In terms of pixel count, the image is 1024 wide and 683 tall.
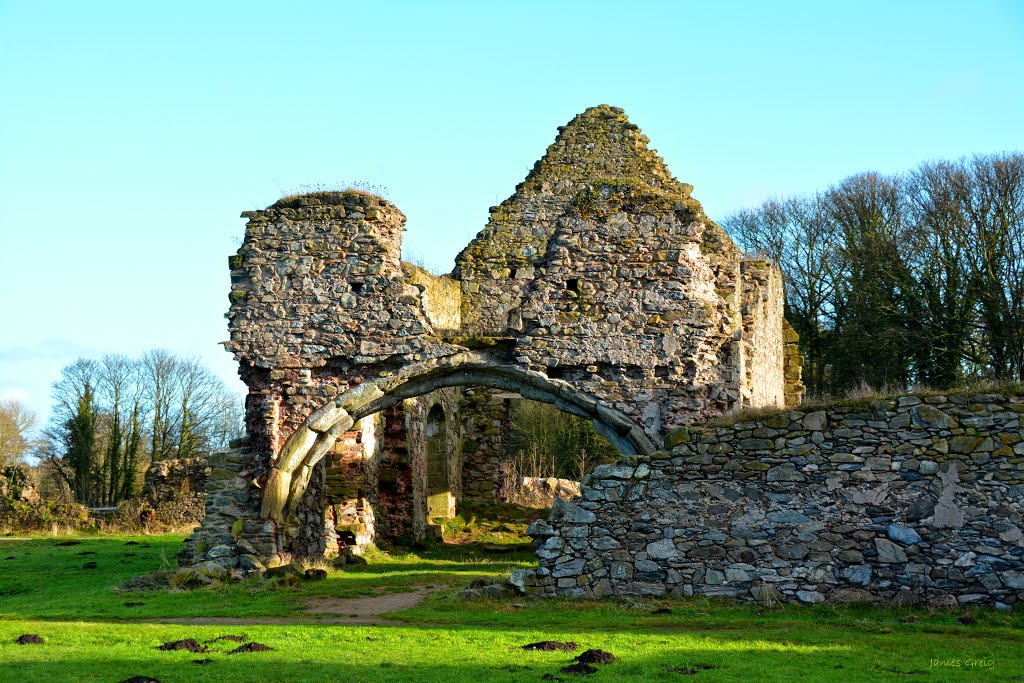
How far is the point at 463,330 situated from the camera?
1552 centimetres

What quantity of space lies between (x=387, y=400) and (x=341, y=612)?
3.46 m

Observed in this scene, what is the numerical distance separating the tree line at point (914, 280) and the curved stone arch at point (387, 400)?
14753 mm

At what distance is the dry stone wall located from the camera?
11.6 metres

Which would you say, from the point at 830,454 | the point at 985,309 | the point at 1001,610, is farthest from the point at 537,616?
the point at 985,309

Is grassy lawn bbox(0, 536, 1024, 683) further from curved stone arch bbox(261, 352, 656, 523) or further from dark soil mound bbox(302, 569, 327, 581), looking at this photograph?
curved stone arch bbox(261, 352, 656, 523)

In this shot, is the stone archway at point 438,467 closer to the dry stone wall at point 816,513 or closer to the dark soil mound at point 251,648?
the dry stone wall at point 816,513

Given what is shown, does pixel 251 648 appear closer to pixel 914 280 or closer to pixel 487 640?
pixel 487 640

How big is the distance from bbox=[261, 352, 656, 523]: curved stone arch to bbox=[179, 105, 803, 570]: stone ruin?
0.06 ft

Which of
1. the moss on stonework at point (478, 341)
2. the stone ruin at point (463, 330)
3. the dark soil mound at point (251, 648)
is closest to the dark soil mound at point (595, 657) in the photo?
the dark soil mound at point (251, 648)

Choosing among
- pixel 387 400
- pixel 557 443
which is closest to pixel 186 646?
pixel 387 400

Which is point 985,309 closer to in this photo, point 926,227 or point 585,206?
point 926,227

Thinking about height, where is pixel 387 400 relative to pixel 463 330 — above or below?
below

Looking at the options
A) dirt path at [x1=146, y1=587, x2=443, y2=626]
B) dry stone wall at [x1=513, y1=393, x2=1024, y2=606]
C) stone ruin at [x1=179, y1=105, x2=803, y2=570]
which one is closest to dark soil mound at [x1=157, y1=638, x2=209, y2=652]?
dirt path at [x1=146, y1=587, x2=443, y2=626]

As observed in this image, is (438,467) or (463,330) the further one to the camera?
(438,467)
